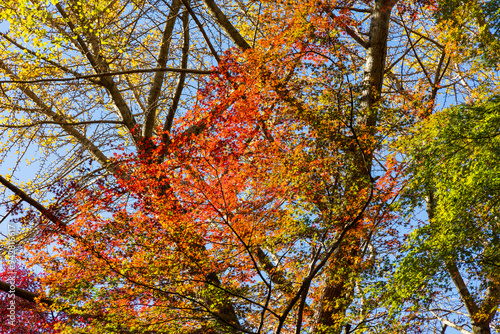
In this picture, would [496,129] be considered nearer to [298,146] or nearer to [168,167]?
[298,146]

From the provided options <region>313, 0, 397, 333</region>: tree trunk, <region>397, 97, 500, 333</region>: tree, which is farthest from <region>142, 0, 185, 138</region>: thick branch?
<region>397, 97, 500, 333</region>: tree

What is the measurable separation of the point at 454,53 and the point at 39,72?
9742 millimetres

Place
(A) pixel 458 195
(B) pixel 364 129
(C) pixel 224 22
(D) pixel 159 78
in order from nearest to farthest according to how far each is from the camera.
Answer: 1. (A) pixel 458 195
2. (B) pixel 364 129
3. (C) pixel 224 22
4. (D) pixel 159 78

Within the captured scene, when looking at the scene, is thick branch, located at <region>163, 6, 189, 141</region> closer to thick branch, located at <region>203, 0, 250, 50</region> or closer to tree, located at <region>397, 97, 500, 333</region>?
thick branch, located at <region>203, 0, 250, 50</region>

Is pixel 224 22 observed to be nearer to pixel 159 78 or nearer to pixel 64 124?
pixel 159 78

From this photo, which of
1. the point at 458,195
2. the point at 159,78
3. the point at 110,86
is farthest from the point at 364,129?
the point at 110,86

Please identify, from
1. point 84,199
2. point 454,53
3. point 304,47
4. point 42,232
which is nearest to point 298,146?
point 304,47

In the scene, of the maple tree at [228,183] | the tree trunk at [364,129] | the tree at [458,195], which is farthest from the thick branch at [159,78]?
the tree at [458,195]

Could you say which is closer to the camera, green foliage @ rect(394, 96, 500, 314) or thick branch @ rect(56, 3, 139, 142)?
green foliage @ rect(394, 96, 500, 314)

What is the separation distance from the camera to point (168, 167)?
8.95 metres

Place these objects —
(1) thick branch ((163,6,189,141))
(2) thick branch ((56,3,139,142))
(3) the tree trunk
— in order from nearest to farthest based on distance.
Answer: (3) the tree trunk
(2) thick branch ((56,3,139,142))
(1) thick branch ((163,6,189,141))

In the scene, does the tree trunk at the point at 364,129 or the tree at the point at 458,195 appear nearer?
the tree at the point at 458,195

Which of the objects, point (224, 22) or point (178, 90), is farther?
point (178, 90)

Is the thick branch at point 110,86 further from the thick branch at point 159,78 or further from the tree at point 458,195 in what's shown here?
the tree at point 458,195
